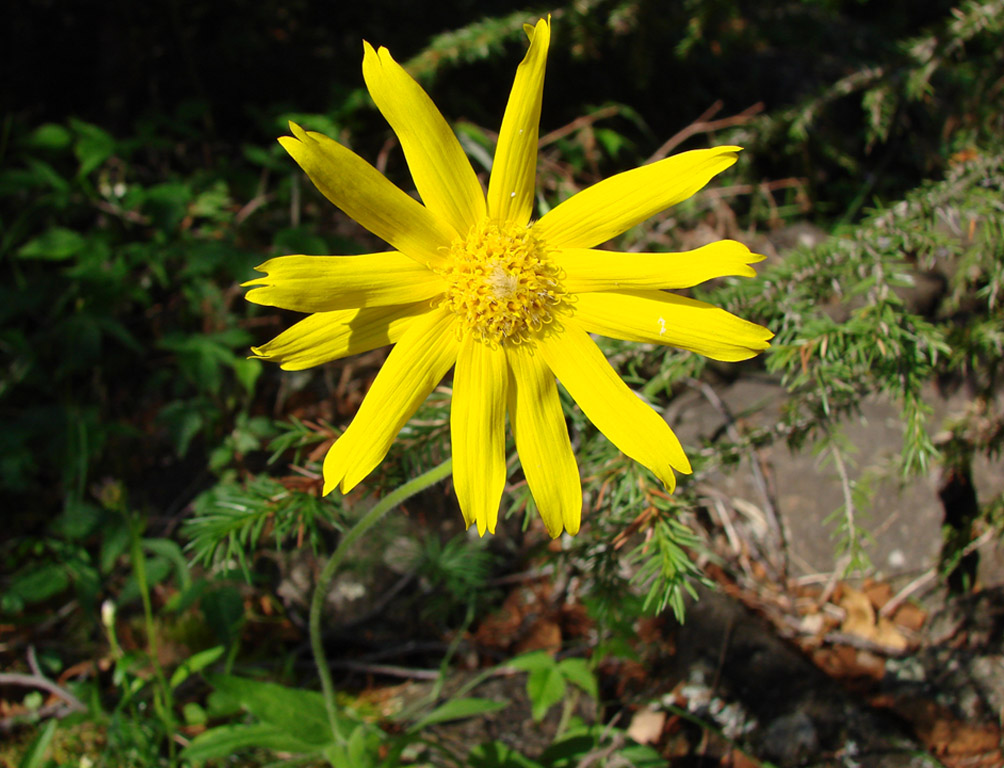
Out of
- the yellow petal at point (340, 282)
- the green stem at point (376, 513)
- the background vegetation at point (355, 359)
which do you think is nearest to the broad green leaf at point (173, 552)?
the background vegetation at point (355, 359)

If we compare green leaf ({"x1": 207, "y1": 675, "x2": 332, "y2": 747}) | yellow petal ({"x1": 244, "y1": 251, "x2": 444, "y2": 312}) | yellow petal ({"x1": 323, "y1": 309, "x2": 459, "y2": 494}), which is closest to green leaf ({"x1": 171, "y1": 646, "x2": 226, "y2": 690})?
green leaf ({"x1": 207, "y1": 675, "x2": 332, "y2": 747})

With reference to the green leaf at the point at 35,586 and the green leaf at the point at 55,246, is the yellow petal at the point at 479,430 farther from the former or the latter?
the green leaf at the point at 55,246

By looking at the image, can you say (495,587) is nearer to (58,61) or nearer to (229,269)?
(229,269)

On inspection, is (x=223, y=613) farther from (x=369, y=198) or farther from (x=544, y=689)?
(x=369, y=198)

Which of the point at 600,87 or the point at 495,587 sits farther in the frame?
the point at 600,87

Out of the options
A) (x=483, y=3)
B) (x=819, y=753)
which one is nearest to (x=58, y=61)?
(x=483, y=3)

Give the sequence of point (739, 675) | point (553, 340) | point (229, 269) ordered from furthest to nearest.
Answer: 1. point (229, 269)
2. point (739, 675)
3. point (553, 340)

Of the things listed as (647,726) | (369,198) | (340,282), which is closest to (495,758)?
(647,726)

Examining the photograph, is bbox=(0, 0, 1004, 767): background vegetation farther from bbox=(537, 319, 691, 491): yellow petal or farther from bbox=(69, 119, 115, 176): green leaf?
bbox=(537, 319, 691, 491): yellow petal
